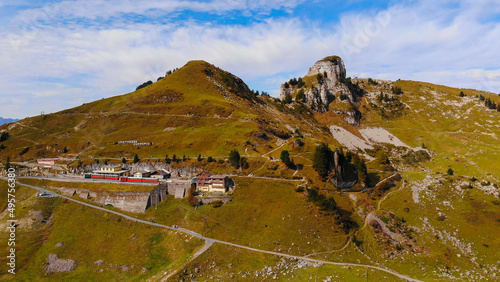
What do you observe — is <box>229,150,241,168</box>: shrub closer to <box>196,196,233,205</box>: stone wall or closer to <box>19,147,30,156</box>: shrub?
<box>196,196,233,205</box>: stone wall

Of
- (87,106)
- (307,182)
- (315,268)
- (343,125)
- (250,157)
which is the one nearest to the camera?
(315,268)

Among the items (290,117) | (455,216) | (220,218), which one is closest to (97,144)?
(220,218)

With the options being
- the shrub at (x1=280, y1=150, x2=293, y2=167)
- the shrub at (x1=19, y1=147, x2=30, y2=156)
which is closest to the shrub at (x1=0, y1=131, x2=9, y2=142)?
the shrub at (x1=19, y1=147, x2=30, y2=156)

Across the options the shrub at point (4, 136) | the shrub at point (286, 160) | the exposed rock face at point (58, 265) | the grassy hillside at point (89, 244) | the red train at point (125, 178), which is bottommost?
the exposed rock face at point (58, 265)

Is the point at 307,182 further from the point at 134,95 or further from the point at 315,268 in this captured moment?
the point at 134,95

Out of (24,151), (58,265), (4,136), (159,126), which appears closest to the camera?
(58,265)

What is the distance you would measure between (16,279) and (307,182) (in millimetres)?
75554

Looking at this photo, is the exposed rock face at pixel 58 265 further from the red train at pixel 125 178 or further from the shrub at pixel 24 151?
the shrub at pixel 24 151

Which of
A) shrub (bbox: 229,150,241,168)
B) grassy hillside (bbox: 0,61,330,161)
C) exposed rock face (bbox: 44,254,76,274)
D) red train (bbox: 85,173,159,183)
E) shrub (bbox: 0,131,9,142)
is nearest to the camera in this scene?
exposed rock face (bbox: 44,254,76,274)

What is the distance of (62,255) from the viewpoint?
223ft

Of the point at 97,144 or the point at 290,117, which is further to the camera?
the point at 290,117

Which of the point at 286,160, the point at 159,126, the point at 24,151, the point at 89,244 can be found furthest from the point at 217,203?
the point at 24,151

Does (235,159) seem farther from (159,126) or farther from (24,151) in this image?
(24,151)

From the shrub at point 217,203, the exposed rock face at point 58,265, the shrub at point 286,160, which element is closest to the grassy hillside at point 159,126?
the shrub at point 286,160
